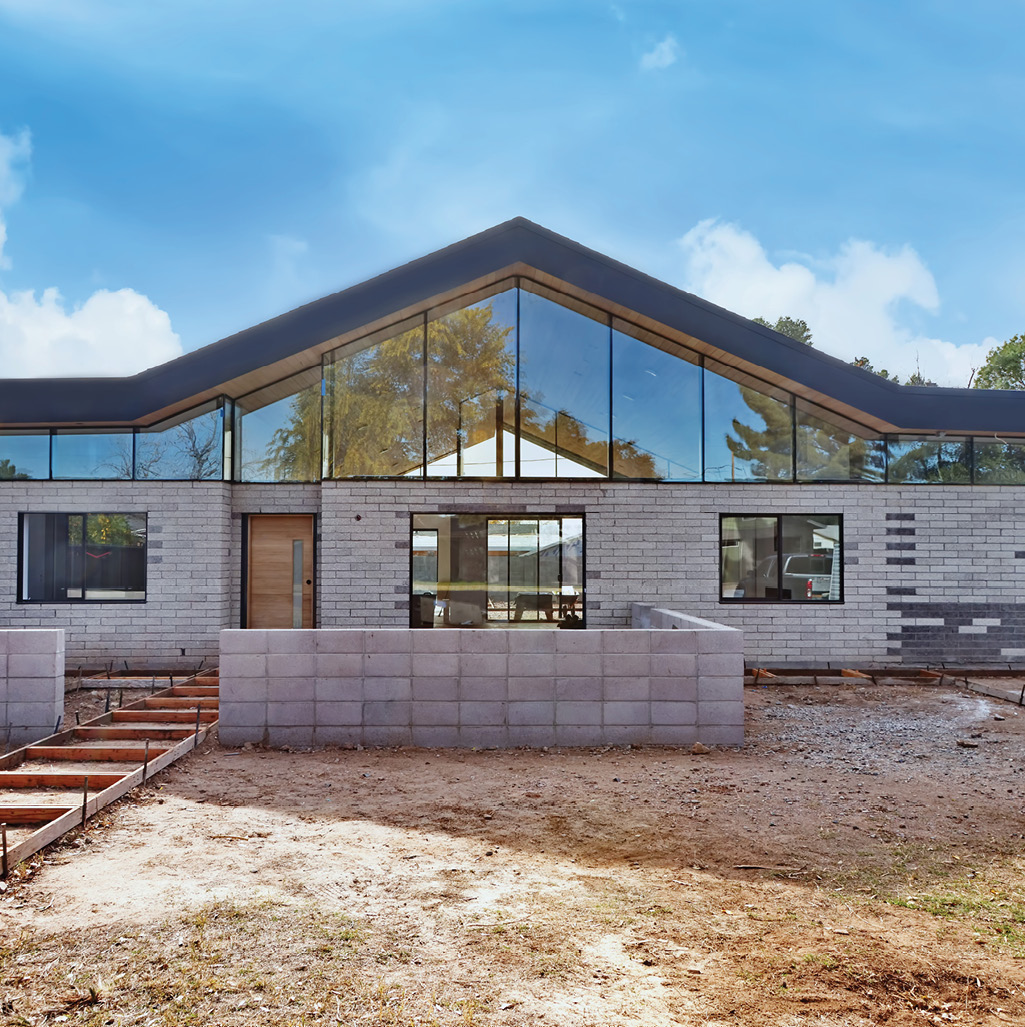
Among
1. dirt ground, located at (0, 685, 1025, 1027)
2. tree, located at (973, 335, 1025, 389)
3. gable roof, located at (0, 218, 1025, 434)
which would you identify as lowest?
dirt ground, located at (0, 685, 1025, 1027)

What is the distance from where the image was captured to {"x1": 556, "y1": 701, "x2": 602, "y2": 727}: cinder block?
756 cm

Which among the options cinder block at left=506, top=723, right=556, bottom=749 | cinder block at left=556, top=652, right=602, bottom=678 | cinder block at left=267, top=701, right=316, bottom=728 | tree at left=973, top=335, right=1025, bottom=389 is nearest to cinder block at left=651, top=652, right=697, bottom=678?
cinder block at left=556, top=652, right=602, bottom=678

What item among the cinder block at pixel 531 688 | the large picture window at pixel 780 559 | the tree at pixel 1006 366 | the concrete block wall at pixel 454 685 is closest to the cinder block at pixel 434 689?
the concrete block wall at pixel 454 685

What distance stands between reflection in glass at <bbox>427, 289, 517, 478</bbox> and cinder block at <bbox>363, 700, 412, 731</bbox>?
5217mm

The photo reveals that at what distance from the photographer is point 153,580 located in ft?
40.5

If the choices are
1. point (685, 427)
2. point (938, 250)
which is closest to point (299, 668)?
point (685, 427)

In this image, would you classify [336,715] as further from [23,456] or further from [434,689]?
[23,456]

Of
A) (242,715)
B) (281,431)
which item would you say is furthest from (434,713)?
(281,431)

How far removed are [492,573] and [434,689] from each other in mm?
4690

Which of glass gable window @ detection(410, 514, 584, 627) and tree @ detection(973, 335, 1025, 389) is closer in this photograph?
glass gable window @ detection(410, 514, 584, 627)

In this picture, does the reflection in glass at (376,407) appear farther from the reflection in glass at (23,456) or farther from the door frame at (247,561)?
the reflection in glass at (23,456)

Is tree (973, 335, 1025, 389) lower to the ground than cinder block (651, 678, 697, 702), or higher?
higher

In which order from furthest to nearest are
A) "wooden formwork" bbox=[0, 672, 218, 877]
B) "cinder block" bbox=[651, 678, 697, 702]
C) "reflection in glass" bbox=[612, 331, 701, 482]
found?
"reflection in glass" bbox=[612, 331, 701, 482]
"cinder block" bbox=[651, 678, 697, 702]
"wooden formwork" bbox=[0, 672, 218, 877]

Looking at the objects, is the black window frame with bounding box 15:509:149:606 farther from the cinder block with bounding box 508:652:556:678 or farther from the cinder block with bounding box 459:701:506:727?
the cinder block with bounding box 508:652:556:678
